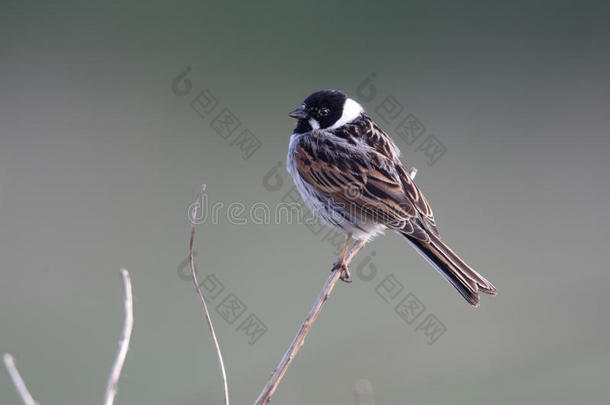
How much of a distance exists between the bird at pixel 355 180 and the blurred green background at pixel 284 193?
1.99ft

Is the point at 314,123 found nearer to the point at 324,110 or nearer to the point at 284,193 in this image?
the point at 324,110

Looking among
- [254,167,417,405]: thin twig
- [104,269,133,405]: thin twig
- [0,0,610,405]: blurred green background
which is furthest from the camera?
[0,0,610,405]: blurred green background

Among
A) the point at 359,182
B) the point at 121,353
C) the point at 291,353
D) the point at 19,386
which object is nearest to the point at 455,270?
the point at 359,182

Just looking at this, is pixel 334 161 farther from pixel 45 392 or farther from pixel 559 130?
pixel 559 130

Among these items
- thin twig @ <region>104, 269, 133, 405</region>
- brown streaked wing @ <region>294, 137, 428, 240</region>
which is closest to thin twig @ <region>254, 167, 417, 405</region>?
thin twig @ <region>104, 269, 133, 405</region>

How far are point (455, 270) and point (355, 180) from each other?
858 millimetres

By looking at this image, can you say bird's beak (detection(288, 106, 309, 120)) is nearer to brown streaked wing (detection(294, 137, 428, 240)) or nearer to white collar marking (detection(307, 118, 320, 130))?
white collar marking (detection(307, 118, 320, 130))

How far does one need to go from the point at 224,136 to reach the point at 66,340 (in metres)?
2.86

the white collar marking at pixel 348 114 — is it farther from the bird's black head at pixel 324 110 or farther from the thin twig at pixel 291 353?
the thin twig at pixel 291 353

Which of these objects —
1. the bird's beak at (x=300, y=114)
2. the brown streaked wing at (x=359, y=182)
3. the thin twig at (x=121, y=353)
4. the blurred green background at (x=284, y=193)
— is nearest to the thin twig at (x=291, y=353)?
the thin twig at (x=121, y=353)

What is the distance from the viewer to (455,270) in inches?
155

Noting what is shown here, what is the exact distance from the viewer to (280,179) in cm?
692

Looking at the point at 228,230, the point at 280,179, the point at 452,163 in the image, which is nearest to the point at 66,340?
the point at 228,230

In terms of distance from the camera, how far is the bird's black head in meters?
4.65
